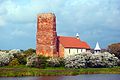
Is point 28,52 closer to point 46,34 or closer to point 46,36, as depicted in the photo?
point 46,36

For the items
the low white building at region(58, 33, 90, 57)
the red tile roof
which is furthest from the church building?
the red tile roof

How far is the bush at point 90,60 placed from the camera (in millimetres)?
73250

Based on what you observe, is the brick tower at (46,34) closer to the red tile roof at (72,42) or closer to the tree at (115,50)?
the red tile roof at (72,42)

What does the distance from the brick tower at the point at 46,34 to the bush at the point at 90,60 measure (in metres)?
7.63

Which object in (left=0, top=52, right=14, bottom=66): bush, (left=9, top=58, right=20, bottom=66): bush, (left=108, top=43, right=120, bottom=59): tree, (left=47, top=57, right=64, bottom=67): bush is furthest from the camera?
(left=108, top=43, right=120, bottom=59): tree

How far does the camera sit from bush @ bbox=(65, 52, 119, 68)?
73.2 meters

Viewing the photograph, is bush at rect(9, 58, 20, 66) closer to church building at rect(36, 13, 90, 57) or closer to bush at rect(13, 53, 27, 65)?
bush at rect(13, 53, 27, 65)

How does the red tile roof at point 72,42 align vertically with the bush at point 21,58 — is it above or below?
above

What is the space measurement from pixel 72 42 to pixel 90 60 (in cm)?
1376

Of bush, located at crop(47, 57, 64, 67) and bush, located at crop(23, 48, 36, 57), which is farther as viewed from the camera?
bush, located at crop(23, 48, 36, 57)

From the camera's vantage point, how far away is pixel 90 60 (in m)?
75.3

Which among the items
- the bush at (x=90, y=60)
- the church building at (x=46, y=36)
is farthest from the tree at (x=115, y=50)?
the church building at (x=46, y=36)

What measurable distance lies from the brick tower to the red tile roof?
423cm

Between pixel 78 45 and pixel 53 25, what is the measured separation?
11.0 metres
